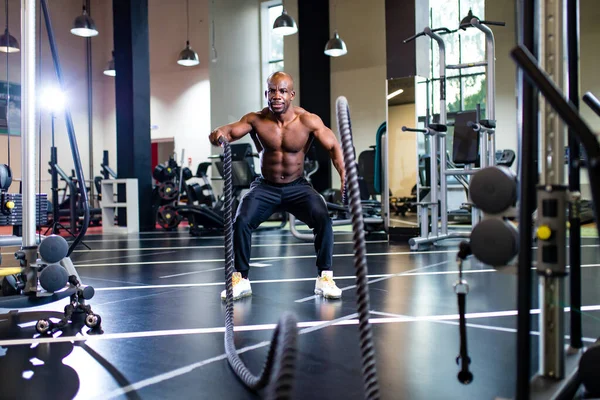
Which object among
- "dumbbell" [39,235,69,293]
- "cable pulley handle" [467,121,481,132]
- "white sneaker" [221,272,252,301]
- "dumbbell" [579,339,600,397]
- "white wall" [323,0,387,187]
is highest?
"white wall" [323,0,387,187]

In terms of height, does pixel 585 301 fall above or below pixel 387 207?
below

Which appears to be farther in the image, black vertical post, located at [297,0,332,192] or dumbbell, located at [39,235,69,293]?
black vertical post, located at [297,0,332,192]

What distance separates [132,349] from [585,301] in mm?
2162

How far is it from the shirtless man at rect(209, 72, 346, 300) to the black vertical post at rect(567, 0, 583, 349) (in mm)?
1487

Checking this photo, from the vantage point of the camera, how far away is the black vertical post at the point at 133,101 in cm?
905

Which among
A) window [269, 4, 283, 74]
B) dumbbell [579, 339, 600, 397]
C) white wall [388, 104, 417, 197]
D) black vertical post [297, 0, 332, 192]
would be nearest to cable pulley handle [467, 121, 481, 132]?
white wall [388, 104, 417, 197]

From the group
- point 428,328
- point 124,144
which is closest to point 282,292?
point 428,328

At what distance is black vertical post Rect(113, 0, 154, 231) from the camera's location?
905cm

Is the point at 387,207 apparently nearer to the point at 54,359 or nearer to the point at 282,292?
the point at 282,292

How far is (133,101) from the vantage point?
9.03 metres

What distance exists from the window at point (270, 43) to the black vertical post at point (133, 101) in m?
5.40

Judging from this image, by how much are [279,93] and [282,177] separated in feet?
1.63

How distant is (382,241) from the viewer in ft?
20.4

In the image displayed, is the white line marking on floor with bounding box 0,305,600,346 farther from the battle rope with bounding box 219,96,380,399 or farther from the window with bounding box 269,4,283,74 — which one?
the window with bounding box 269,4,283,74
